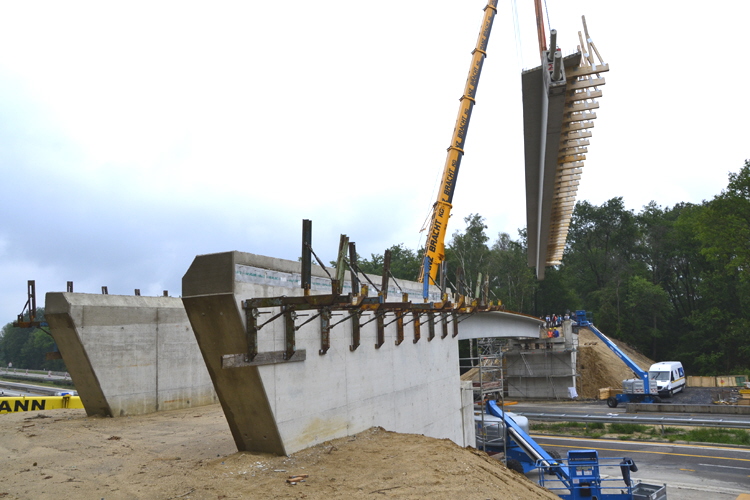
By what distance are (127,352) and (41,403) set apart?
7973mm

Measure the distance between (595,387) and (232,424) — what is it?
42.5 m

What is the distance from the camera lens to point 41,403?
70.3 ft

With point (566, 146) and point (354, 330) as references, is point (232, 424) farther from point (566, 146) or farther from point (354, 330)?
point (566, 146)

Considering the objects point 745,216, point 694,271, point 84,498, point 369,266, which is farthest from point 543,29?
point 369,266

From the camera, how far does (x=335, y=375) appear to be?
11828 millimetres

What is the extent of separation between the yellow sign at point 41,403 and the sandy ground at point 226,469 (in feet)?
28.1

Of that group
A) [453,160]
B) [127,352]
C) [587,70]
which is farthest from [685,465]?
[127,352]

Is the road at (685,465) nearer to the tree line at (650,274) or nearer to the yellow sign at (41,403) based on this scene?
the yellow sign at (41,403)

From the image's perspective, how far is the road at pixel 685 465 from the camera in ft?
57.0

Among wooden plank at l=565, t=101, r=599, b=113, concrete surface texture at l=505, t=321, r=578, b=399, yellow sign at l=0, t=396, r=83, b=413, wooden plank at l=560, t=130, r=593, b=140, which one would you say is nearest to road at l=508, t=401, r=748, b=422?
concrete surface texture at l=505, t=321, r=578, b=399

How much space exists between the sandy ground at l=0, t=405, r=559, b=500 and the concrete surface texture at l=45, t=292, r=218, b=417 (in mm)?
2802

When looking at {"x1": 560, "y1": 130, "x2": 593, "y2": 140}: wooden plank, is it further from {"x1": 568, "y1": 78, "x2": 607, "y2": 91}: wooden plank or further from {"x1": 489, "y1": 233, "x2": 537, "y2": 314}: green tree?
{"x1": 489, "y1": 233, "x2": 537, "y2": 314}: green tree

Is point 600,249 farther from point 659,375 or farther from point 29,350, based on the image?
point 29,350

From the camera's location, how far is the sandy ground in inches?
324
